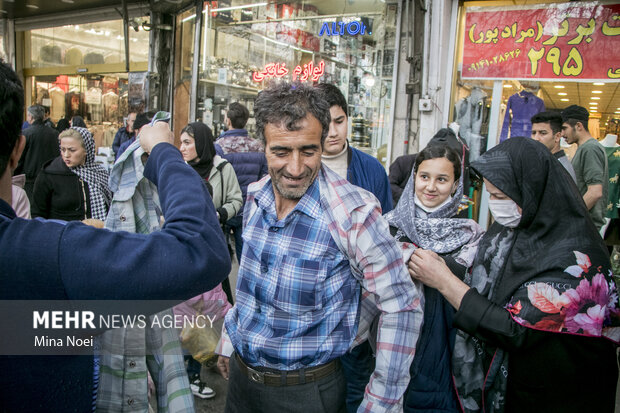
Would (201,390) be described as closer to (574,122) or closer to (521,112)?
(574,122)

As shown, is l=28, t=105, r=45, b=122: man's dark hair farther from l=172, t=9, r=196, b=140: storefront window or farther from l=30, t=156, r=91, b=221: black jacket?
l=30, t=156, r=91, b=221: black jacket

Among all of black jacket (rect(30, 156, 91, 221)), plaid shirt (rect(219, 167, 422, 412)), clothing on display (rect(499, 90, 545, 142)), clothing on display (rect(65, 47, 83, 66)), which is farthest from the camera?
clothing on display (rect(65, 47, 83, 66))

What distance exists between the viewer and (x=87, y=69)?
1252 centimetres

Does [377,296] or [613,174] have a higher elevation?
[613,174]

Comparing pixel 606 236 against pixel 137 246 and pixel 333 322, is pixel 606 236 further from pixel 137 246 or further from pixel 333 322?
pixel 137 246

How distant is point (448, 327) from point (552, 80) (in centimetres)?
497

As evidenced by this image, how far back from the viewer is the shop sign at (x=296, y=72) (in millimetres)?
7945

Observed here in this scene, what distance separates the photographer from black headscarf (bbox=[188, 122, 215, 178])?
4.11m

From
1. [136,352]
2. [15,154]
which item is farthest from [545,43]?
[15,154]

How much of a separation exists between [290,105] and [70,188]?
116 inches

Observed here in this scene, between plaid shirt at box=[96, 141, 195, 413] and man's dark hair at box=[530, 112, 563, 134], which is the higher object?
man's dark hair at box=[530, 112, 563, 134]

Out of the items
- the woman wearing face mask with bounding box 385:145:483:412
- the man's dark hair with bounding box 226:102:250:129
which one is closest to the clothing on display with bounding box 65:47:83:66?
the man's dark hair with bounding box 226:102:250:129

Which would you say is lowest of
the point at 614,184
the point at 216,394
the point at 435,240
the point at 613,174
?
the point at 216,394

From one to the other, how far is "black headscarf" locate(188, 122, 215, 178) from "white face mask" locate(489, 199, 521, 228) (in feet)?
9.14
